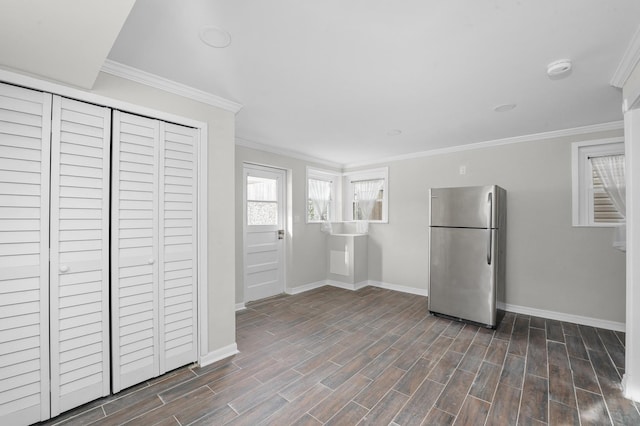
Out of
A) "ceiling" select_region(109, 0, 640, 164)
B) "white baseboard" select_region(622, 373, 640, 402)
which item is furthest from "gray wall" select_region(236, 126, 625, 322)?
Result: "white baseboard" select_region(622, 373, 640, 402)

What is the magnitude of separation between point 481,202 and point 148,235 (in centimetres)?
356

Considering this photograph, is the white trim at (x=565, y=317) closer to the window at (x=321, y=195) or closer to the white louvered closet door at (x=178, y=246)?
the window at (x=321, y=195)

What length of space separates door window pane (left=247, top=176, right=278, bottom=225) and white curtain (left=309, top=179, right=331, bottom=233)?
85cm

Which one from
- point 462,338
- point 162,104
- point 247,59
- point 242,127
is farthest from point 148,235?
point 462,338

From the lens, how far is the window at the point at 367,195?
16.8 feet

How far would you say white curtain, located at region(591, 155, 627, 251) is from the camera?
316 cm

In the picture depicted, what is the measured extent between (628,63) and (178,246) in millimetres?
3690

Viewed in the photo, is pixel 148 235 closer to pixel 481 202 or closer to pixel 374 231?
pixel 481 202

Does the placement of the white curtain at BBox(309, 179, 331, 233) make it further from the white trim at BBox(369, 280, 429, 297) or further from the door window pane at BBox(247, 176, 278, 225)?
the white trim at BBox(369, 280, 429, 297)

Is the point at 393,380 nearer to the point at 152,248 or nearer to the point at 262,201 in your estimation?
the point at 152,248

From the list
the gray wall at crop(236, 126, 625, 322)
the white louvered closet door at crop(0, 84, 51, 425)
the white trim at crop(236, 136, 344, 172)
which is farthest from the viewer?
the white trim at crop(236, 136, 344, 172)

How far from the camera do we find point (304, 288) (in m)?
4.85

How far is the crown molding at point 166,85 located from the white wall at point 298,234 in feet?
4.81

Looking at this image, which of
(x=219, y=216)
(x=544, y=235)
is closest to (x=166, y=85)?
(x=219, y=216)
